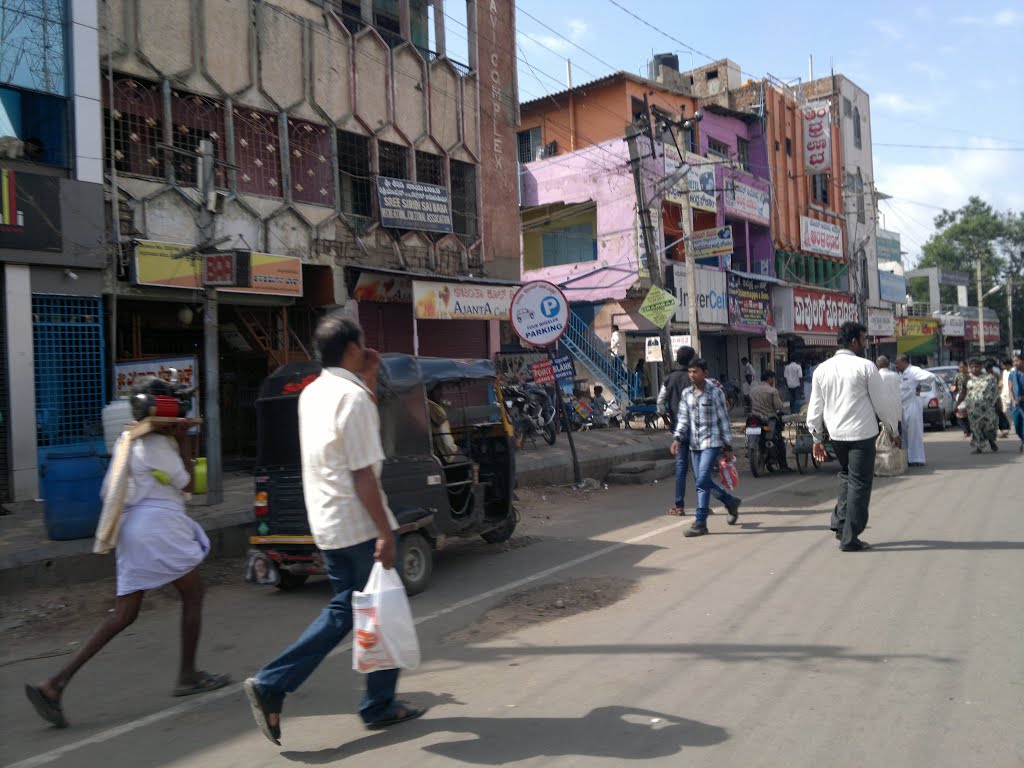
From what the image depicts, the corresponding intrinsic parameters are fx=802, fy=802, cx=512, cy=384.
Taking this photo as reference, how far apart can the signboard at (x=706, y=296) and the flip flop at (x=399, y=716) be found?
22.1 m

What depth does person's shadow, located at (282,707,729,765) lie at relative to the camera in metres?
3.49

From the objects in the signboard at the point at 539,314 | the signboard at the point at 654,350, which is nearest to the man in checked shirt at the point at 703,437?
the signboard at the point at 539,314

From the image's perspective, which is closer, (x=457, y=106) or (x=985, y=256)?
(x=457, y=106)

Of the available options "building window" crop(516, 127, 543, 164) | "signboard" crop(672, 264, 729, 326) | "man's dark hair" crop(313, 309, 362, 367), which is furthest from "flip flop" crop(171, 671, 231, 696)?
"building window" crop(516, 127, 543, 164)

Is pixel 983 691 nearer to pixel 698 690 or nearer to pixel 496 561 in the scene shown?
pixel 698 690

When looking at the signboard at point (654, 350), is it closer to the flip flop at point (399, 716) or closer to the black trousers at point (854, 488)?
the black trousers at point (854, 488)

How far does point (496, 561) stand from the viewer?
7824 millimetres

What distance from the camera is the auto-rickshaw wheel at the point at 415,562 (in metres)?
6.45

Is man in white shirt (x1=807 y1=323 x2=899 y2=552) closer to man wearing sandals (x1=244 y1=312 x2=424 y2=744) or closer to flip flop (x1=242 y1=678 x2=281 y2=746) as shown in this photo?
man wearing sandals (x1=244 y1=312 x2=424 y2=744)

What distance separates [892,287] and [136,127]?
38.9 meters

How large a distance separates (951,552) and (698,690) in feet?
13.2

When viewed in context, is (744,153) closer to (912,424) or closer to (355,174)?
(355,174)

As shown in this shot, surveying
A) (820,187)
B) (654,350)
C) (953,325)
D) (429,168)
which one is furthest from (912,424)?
(953,325)

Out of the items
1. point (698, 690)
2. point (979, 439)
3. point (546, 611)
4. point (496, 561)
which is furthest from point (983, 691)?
point (979, 439)
